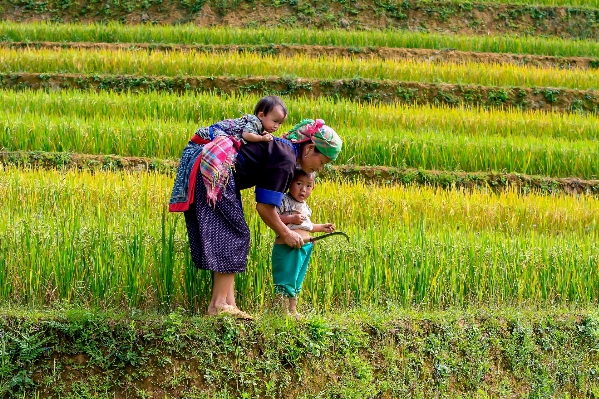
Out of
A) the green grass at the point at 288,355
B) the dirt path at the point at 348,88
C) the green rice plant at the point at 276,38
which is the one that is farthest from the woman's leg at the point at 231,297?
the green rice plant at the point at 276,38

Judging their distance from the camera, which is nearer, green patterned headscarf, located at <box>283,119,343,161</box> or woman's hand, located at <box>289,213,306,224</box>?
green patterned headscarf, located at <box>283,119,343,161</box>

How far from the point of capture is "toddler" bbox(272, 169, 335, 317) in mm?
4578

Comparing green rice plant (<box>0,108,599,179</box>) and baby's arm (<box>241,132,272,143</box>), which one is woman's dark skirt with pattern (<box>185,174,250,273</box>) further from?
green rice plant (<box>0,108,599,179</box>)

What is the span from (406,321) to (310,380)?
66cm

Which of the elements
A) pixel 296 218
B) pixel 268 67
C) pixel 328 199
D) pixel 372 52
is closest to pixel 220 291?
pixel 296 218

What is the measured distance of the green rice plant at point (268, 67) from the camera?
1275cm

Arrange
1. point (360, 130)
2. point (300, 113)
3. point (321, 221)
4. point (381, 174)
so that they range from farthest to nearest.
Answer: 1. point (300, 113)
2. point (360, 130)
3. point (381, 174)
4. point (321, 221)

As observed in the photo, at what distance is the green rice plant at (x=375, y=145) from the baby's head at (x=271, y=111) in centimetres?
506

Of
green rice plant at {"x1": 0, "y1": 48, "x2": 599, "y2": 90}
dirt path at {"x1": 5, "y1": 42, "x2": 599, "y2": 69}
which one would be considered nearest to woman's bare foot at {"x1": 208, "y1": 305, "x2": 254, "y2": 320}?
green rice plant at {"x1": 0, "y1": 48, "x2": 599, "y2": 90}

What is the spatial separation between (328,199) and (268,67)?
19.5ft

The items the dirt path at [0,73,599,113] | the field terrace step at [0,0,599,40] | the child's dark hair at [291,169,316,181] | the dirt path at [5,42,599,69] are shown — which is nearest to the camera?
the child's dark hair at [291,169,316,181]

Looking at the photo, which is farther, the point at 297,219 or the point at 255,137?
the point at 297,219

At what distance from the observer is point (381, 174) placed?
9.36 meters

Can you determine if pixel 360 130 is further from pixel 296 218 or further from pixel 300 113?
pixel 296 218
